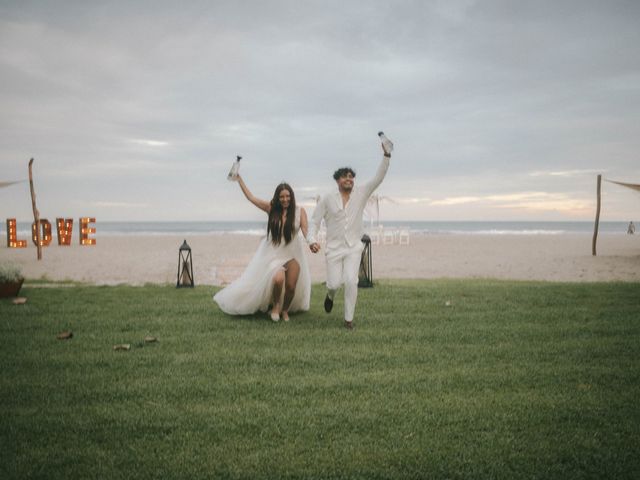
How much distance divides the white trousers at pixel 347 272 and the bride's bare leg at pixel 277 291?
843 millimetres

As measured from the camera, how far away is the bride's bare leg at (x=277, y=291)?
26.1 feet

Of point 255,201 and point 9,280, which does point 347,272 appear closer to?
point 255,201

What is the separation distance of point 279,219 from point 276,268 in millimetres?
763

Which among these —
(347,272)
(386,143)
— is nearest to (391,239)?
(347,272)

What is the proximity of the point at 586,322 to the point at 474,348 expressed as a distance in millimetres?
2554

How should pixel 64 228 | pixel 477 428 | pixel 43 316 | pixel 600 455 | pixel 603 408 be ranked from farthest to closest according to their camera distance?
pixel 64 228 < pixel 43 316 < pixel 603 408 < pixel 477 428 < pixel 600 455

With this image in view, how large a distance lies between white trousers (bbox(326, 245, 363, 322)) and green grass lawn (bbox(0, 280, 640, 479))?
0.42m

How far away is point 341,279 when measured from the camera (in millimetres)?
7512

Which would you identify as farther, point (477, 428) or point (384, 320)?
point (384, 320)

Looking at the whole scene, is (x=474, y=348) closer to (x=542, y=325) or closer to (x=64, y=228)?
(x=542, y=325)

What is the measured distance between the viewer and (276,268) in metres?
7.99

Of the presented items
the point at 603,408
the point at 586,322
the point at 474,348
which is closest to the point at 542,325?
the point at 586,322

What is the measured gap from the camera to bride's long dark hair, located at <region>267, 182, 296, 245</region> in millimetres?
8047

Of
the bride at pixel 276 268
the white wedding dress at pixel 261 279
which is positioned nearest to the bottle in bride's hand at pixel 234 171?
the bride at pixel 276 268
